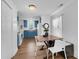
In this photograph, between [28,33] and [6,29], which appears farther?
[28,33]

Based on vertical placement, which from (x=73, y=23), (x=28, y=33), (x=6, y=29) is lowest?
(x=28, y=33)

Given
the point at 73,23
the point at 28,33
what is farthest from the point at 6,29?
the point at 28,33

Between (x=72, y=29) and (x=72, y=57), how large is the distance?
3.61ft

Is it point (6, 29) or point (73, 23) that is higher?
point (73, 23)

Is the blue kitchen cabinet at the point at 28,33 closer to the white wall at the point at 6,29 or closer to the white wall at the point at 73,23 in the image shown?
the white wall at the point at 73,23

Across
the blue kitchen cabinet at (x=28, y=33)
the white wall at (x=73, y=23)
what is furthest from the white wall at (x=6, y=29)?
the blue kitchen cabinet at (x=28, y=33)

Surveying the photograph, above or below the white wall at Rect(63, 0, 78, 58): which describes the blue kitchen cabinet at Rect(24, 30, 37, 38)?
below

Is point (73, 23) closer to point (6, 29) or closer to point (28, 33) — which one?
point (6, 29)

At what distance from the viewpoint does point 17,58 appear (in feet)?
12.2

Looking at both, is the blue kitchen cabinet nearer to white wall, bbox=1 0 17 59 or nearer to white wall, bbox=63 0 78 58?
white wall, bbox=63 0 78 58

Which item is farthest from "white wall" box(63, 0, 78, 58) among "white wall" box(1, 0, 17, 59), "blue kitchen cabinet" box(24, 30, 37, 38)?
"blue kitchen cabinet" box(24, 30, 37, 38)

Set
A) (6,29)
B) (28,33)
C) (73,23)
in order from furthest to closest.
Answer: (28,33) < (73,23) < (6,29)

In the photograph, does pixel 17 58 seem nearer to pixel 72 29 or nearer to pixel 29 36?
pixel 72 29

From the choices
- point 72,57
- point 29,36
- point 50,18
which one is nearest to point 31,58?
point 72,57
